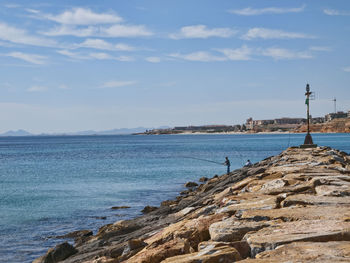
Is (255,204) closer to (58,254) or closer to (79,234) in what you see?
(58,254)

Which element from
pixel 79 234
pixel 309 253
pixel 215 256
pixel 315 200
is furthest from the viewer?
pixel 79 234

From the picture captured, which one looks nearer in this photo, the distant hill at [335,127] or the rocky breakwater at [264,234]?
the rocky breakwater at [264,234]

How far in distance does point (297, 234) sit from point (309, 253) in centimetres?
69

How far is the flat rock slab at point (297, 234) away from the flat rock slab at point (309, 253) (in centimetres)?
18

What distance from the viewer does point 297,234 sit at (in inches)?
181

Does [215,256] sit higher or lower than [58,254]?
higher

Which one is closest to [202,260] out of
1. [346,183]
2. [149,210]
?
[346,183]

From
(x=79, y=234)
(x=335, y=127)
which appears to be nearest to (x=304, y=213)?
(x=79, y=234)

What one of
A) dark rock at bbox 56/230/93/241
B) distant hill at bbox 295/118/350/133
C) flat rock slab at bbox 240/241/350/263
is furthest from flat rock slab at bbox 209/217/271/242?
distant hill at bbox 295/118/350/133

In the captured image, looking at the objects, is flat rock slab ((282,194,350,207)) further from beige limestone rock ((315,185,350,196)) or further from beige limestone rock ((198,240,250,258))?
beige limestone rock ((198,240,250,258))

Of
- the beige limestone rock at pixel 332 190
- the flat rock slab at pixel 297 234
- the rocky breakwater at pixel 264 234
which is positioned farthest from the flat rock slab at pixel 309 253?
the beige limestone rock at pixel 332 190

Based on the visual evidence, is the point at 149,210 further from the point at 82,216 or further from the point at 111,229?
the point at 111,229

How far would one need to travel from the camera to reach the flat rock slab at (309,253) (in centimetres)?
375

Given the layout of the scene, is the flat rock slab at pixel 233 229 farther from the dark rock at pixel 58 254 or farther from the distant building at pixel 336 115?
the distant building at pixel 336 115
